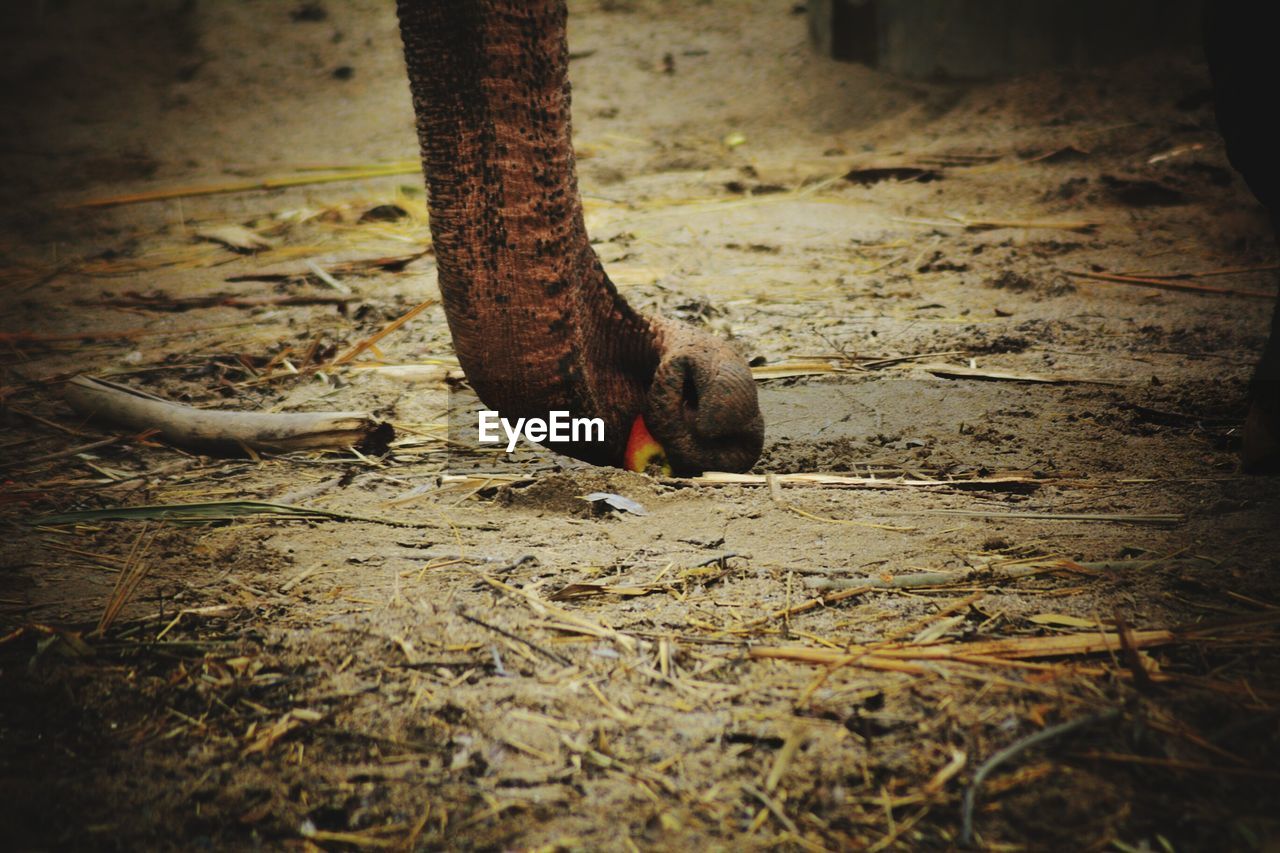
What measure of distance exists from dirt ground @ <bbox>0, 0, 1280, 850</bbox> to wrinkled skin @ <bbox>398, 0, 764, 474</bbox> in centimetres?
22

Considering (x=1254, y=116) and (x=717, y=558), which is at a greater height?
(x=1254, y=116)

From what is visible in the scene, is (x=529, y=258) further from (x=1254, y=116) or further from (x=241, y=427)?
(x=1254, y=116)

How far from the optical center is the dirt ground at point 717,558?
132 centimetres

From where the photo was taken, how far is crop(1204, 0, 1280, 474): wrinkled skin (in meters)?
2.09

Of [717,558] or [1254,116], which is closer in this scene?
[717,558]

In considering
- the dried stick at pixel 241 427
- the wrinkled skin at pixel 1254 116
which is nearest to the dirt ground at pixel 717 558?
the dried stick at pixel 241 427

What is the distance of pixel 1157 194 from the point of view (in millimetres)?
4750

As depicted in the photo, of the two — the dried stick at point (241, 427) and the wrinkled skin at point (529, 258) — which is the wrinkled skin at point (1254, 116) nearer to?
the wrinkled skin at point (529, 258)

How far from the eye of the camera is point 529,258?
203 centimetres

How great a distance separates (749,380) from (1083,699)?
3.88 feet

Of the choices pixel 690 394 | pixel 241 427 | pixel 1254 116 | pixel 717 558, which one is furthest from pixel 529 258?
pixel 1254 116

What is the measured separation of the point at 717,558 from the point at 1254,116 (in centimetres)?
152

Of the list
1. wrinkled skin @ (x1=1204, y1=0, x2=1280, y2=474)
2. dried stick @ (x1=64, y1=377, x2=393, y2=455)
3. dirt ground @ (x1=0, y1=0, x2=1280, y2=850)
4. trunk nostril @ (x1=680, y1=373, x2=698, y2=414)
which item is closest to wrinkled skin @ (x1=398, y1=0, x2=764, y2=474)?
trunk nostril @ (x1=680, y1=373, x2=698, y2=414)

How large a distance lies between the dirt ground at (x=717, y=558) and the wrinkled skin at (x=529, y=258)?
0.22 meters
